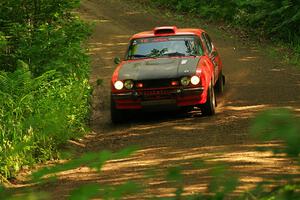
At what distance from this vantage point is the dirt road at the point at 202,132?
3597mm

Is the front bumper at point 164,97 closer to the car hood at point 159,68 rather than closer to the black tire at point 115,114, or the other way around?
the car hood at point 159,68

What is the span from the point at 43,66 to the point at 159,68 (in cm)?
208

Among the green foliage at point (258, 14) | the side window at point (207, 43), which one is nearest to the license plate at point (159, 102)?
the side window at point (207, 43)

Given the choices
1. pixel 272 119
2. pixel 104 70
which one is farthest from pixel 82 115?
pixel 272 119

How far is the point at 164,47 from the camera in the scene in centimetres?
1140

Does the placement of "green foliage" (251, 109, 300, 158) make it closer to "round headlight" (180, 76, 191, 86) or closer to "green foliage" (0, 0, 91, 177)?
"green foliage" (0, 0, 91, 177)

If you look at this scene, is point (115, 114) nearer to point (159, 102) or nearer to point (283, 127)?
point (159, 102)

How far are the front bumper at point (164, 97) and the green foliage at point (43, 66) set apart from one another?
3.23ft

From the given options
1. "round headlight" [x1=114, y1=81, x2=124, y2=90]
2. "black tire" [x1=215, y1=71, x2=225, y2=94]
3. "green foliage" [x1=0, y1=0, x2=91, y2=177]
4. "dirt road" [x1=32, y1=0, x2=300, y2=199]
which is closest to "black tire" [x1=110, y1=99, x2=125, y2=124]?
"dirt road" [x1=32, y1=0, x2=300, y2=199]

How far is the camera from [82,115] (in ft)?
34.8

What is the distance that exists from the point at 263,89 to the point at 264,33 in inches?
372

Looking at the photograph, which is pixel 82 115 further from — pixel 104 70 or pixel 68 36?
pixel 104 70

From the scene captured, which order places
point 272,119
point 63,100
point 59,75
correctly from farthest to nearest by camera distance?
point 59,75, point 63,100, point 272,119

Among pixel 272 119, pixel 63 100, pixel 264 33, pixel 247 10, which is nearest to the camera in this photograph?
pixel 272 119
